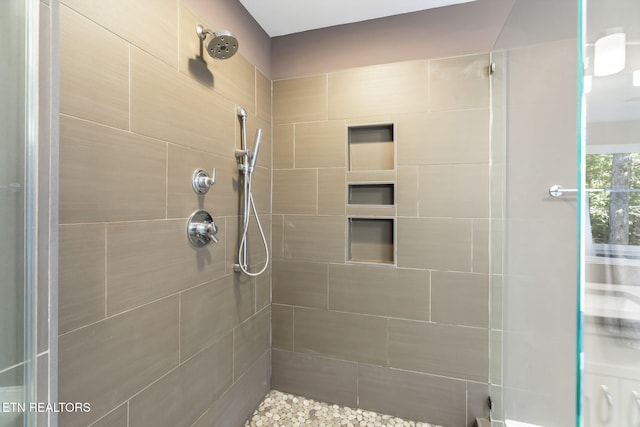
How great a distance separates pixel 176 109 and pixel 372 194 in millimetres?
1153

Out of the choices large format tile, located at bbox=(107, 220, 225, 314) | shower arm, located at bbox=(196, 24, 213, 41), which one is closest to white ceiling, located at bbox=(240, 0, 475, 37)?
shower arm, located at bbox=(196, 24, 213, 41)

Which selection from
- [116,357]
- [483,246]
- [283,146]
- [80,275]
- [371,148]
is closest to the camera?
[80,275]

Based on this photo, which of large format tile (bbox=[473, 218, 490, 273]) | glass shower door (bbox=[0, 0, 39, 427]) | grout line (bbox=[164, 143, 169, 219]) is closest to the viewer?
glass shower door (bbox=[0, 0, 39, 427])

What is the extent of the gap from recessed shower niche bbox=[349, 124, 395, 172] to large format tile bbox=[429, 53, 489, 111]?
0.98 feet

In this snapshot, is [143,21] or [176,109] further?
[176,109]

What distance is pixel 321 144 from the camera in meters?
1.77

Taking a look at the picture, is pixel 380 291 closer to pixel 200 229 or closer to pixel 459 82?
pixel 200 229

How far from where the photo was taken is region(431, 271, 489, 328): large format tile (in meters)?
1.51

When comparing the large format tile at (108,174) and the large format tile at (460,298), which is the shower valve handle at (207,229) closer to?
the large format tile at (108,174)

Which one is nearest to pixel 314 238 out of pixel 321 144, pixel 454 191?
pixel 321 144

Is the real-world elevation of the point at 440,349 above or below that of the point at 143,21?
below

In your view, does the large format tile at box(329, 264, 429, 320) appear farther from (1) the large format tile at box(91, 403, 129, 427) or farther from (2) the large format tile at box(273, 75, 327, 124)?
(1) the large format tile at box(91, 403, 129, 427)

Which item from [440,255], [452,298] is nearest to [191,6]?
[440,255]

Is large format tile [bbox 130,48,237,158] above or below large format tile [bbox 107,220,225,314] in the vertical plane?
above
